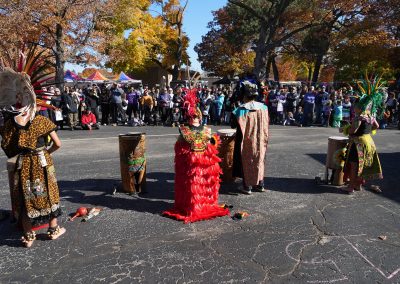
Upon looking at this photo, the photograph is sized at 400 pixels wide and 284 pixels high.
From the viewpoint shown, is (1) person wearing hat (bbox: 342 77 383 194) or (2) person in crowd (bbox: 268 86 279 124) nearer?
(1) person wearing hat (bbox: 342 77 383 194)

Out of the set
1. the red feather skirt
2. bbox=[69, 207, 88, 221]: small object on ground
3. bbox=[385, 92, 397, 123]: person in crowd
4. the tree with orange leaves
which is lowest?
bbox=[69, 207, 88, 221]: small object on ground

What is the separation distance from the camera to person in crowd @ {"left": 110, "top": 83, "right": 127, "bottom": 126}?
51.8 ft

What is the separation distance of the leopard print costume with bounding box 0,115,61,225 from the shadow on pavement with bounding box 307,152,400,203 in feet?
16.8

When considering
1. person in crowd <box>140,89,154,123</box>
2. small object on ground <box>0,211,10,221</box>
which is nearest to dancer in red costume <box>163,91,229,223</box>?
small object on ground <box>0,211,10,221</box>

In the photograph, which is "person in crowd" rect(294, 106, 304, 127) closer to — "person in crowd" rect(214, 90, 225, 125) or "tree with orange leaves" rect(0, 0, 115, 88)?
"person in crowd" rect(214, 90, 225, 125)

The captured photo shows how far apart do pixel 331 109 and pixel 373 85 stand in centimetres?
1070

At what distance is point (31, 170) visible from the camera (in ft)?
12.8

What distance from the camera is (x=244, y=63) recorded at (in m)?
39.9

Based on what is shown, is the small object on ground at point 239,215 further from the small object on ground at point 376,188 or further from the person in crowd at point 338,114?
the person in crowd at point 338,114

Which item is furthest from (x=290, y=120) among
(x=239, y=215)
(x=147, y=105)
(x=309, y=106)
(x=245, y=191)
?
(x=239, y=215)

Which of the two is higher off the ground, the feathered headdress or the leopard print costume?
the feathered headdress

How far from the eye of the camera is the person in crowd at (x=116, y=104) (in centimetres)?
1580

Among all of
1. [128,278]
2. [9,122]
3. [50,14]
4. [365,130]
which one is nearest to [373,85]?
[365,130]

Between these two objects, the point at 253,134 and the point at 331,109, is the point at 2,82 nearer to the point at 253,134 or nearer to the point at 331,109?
the point at 253,134
